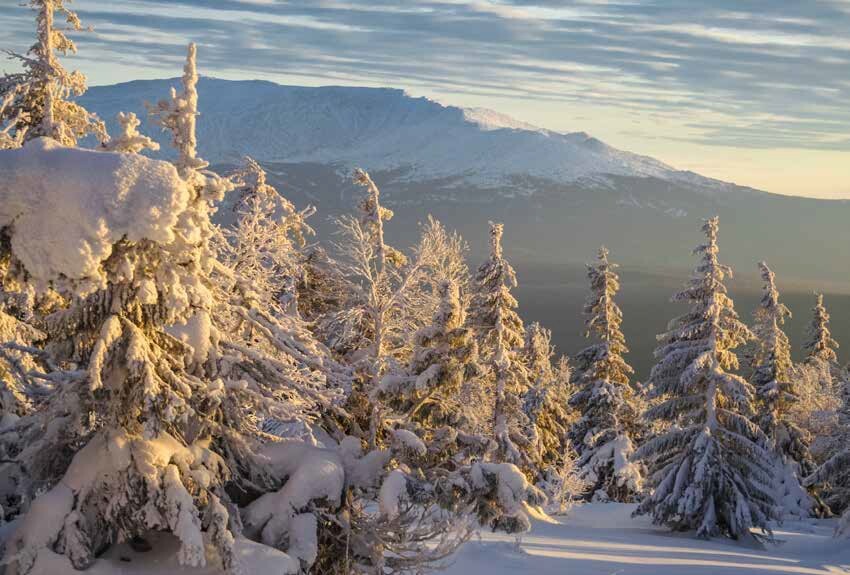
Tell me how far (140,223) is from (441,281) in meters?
12.5

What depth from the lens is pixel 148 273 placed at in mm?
Answer: 7883

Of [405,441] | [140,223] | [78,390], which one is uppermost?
[140,223]

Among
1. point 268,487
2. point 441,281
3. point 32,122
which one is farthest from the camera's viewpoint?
point 441,281

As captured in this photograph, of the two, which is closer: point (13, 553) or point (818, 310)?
point (13, 553)

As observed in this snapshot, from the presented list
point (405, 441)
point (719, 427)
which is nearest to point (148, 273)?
point (405, 441)

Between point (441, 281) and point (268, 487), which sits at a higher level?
point (441, 281)

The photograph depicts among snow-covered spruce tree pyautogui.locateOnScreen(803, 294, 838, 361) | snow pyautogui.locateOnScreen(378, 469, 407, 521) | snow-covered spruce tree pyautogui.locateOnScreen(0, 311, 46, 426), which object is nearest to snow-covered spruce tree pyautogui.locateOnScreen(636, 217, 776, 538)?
snow pyautogui.locateOnScreen(378, 469, 407, 521)

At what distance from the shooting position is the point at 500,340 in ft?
92.5

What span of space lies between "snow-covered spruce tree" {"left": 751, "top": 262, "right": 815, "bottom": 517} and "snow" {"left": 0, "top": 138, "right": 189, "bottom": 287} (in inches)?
1498

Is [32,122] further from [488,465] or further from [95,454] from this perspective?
[488,465]

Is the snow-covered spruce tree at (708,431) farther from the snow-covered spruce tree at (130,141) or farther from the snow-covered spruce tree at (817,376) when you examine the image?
the snow-covered spruce tree at (817,376)

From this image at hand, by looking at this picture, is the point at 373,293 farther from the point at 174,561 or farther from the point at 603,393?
the point at 603,393

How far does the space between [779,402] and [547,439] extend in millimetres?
12921

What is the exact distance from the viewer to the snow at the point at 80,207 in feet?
23.8
